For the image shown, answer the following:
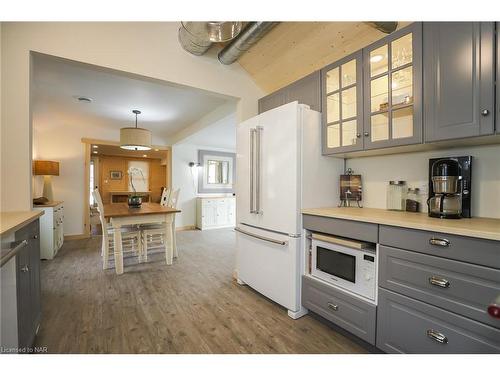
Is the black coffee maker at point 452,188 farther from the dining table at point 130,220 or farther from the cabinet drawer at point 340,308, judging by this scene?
the dining table at point 130,220

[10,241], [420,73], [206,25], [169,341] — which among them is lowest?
[169,341]

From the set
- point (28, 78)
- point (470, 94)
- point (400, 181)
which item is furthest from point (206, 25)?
point (400, 181)

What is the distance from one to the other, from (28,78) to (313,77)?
237 centimetres

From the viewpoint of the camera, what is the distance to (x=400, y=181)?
6.33 ft

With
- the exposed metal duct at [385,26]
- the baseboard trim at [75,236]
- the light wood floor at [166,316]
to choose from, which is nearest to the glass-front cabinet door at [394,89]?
the exposed metal duct at [385,26]

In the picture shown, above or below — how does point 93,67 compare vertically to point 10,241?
above

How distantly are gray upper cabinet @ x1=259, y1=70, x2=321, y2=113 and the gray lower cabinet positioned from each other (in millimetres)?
2379

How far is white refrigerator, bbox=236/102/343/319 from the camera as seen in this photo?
6.39 feet

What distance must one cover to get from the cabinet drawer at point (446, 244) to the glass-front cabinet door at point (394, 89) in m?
0.66

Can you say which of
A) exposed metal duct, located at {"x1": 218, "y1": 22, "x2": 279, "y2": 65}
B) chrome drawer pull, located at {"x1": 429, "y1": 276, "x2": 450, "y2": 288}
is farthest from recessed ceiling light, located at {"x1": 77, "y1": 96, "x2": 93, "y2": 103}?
chrome drawer pull, located at {"x1": 429, "y1": 276, "x2": 450, "y2": 288}

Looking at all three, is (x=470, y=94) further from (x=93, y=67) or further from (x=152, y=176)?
(x=152, y=176)

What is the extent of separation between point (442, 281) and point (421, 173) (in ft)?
3.15

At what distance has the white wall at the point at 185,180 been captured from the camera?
6.06 meters

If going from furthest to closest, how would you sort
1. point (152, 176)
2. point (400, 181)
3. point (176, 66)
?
1. point (152, 176)
2. point (176, 66)
3. point (400, 181)
